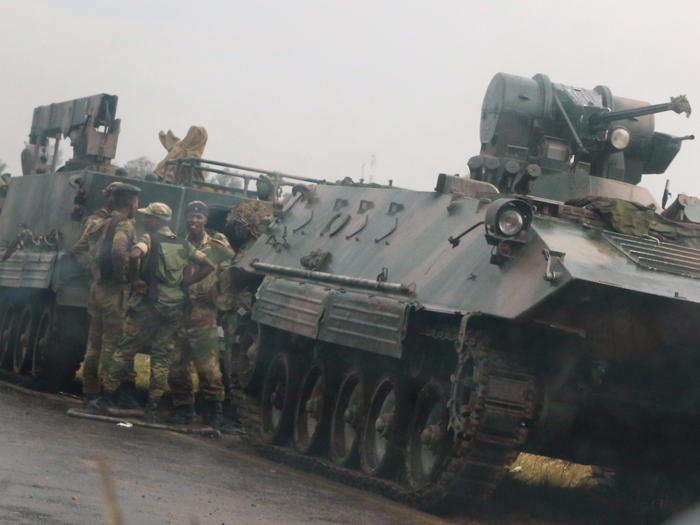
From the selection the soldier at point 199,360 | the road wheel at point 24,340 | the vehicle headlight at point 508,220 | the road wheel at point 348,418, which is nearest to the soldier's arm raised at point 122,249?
the soldier at point 199,360

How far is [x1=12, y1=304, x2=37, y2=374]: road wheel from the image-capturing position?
13.6 m

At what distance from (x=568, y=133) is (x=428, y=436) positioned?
3923 mm

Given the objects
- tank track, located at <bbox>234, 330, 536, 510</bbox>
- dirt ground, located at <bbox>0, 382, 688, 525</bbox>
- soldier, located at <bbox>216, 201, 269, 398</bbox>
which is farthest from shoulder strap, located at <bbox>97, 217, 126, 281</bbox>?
tank track, located at <bbox>234, 330, 536, 510</bbox>

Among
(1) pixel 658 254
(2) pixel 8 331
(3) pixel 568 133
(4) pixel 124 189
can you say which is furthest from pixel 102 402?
(1) pixel 658 254

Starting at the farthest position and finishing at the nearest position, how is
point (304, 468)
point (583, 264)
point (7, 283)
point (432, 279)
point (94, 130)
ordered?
point (94, 130) → point (7, 283) → point (304, 468) → point (432, 279) → point (583, 264)

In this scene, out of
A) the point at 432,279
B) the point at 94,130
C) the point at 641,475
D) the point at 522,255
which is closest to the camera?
the point at 522,255

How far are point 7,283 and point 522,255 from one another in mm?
9085

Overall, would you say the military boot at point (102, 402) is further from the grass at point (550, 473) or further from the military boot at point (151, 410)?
the grass at point (550, 473)

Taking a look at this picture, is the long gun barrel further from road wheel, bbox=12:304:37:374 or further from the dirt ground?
road wheel, bbox=12:304:37:374

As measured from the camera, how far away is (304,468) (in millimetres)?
9438

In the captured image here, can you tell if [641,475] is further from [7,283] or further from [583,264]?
[7,283]

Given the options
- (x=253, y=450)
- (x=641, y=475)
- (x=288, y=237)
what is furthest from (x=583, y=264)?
(x=288, y=237)

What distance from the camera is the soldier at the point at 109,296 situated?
10.8m

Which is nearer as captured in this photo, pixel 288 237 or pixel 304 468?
pixel 304 468
